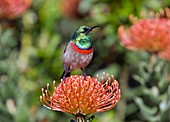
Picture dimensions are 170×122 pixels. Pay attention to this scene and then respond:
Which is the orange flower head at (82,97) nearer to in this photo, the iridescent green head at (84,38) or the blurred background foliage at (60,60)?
the iridescent green head at (84,38)

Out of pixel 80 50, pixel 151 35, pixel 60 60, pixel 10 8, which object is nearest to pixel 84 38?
pixel 80 50

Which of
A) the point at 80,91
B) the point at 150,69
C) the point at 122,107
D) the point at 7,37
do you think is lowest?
the point at 80,91

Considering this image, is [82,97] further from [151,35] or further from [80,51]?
[151,35]

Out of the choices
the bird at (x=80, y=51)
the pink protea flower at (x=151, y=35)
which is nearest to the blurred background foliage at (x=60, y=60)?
the pink protea flower at (x=151, y=35)

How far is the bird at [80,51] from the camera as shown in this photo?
299cm

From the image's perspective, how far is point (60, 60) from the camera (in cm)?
618

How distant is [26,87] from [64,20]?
2058 mm

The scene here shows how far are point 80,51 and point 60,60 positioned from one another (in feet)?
10.4

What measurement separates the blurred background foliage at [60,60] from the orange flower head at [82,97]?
1377mm

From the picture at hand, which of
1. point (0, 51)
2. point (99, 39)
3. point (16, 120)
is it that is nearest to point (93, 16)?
point (99, 39)

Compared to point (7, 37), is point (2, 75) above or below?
below

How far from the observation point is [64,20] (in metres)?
7.98

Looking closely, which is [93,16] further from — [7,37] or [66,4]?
[7,37]

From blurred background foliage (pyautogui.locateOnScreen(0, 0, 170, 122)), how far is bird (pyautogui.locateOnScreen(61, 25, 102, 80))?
4.25ft
